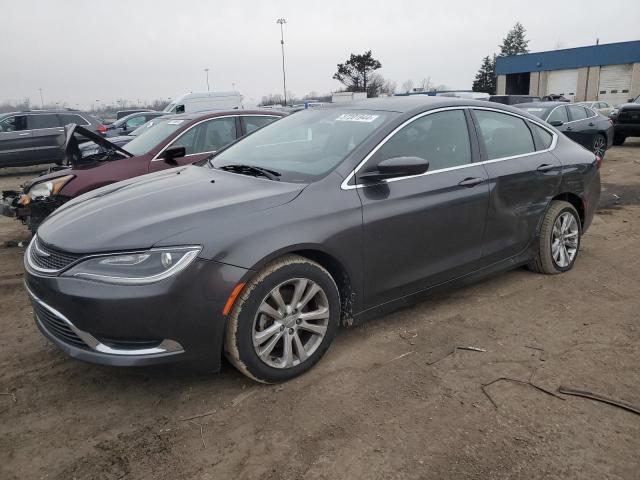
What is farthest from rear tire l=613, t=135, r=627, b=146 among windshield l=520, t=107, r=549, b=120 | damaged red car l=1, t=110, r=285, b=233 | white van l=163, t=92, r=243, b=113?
damaged red car l=1, t=110, r=285, b=233

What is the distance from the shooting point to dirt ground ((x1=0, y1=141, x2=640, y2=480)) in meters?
2.37

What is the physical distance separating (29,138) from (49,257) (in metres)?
12.7

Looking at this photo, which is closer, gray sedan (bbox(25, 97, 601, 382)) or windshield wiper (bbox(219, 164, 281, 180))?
gray sedan (bbox(25, 97, 601, 382))

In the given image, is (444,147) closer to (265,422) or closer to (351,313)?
(351,313)

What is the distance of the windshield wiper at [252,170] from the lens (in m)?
3.38

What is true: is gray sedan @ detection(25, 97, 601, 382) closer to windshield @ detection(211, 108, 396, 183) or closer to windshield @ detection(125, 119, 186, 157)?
windshield @ detection(211, 108, 396, 183)

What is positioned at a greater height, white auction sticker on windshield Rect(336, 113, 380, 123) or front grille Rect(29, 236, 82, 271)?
white auction sticker on windshield Rect(336, 113, 380, 123)

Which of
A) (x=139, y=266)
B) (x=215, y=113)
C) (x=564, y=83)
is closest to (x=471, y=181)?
(x=139, y=266)

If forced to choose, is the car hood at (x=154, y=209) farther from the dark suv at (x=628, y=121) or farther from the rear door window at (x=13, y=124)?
the dark suv at (x=628, y=121)

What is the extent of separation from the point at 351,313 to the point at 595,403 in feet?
4.74

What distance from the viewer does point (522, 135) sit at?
4422 mm

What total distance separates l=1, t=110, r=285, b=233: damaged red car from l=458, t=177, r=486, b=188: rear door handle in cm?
313

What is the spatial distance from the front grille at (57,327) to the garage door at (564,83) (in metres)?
49.4

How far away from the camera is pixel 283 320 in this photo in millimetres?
2951
